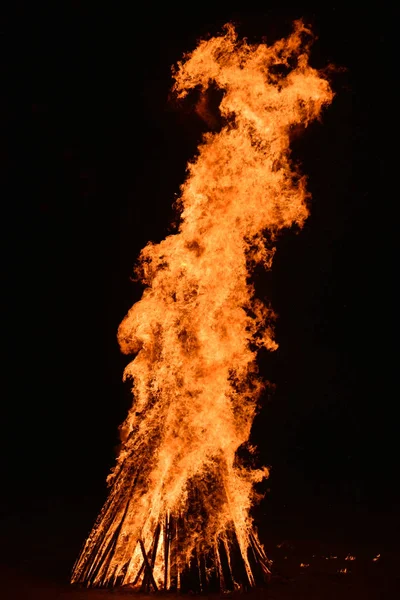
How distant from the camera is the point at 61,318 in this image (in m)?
12.8

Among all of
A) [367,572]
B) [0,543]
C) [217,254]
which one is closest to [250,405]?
[217,254]

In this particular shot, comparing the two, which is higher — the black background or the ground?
the black background

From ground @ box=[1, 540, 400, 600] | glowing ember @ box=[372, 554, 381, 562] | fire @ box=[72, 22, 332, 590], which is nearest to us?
ground @ box=[1, 540, 400, 600]

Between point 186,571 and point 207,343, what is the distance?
72.9 inches

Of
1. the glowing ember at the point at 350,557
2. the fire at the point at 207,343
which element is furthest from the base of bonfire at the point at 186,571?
the glowing ember at the point at 350,557

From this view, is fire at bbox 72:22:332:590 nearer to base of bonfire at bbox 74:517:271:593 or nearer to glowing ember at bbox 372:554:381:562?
base of bonfire at bbox 74:517:271:593

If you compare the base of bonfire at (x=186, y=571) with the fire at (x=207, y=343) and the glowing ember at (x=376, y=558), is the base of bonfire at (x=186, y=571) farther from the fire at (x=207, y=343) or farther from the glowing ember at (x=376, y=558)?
the glowing ember at (x=376, y=558)

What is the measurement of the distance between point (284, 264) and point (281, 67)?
199 inches

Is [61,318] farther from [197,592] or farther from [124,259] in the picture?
[197,592]

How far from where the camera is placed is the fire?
232 inches

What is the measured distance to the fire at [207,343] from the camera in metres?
5.90

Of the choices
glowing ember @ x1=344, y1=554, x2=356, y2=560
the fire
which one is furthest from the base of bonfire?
glowing ember @ x1=344, y1=554, x2=356, y2=560

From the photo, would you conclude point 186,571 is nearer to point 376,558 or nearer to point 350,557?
point 350,557

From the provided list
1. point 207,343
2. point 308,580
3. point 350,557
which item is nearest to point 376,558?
point 350,557
